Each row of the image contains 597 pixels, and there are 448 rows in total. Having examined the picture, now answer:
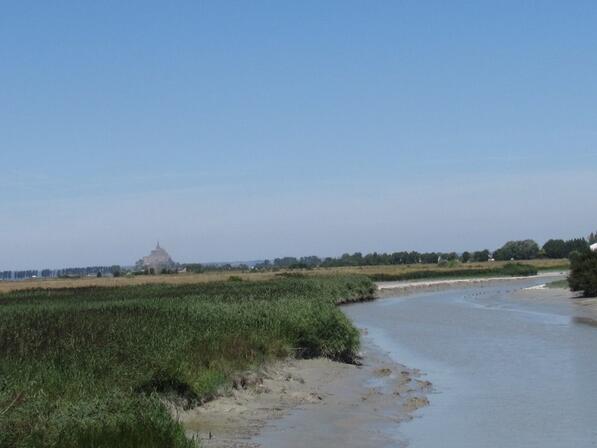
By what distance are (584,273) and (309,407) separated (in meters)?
44.8

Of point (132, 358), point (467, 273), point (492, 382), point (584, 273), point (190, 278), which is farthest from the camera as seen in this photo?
point (467, 273)

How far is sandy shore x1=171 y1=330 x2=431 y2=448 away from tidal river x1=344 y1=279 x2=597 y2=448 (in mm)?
654

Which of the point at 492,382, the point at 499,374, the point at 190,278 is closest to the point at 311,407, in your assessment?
the point at 492,382

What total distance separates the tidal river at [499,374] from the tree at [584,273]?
8368mm

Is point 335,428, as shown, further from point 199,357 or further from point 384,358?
point 384,358

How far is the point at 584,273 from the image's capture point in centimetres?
5791

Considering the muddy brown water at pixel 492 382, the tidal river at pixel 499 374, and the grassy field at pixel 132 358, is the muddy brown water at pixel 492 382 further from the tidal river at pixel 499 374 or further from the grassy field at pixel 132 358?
the grassy field at pixel 132 358

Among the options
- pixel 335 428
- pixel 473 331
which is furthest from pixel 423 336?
pixel 335 428

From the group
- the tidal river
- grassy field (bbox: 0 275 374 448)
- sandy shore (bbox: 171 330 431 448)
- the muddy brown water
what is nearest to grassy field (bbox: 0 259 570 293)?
the tidal river

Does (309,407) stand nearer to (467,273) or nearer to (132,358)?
(132,358)

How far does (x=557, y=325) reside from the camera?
3850cm

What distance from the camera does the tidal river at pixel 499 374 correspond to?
1486 cm

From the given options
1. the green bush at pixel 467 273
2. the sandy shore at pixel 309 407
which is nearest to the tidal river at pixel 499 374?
the sandy shore at pixel 309 407

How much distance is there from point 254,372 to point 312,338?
5.72 meters
